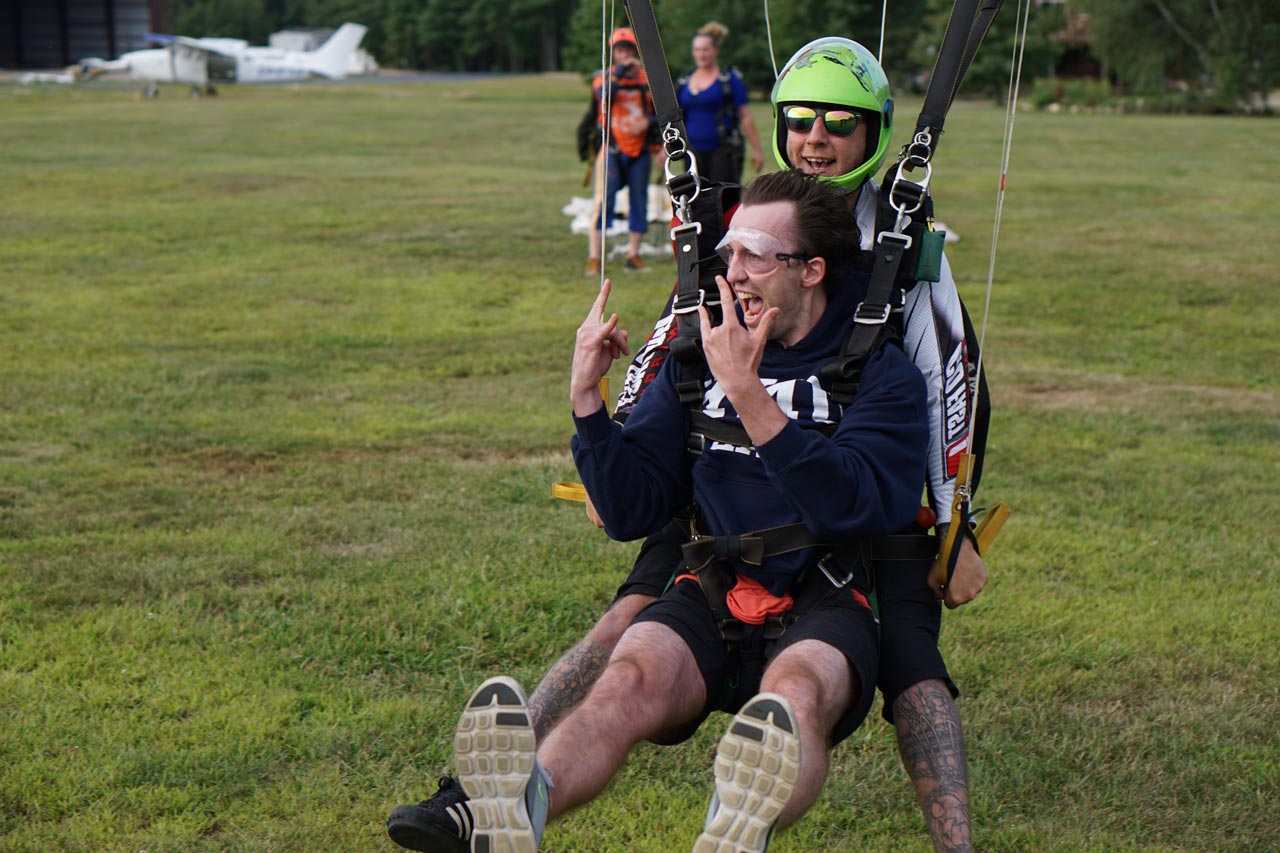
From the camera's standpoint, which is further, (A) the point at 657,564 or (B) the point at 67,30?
(B) the point at 67,30

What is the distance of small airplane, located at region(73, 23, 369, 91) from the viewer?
6391 cm

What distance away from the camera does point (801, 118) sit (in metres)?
3.64

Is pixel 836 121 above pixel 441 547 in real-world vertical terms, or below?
above

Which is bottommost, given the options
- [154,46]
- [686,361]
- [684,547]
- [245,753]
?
[245,753]

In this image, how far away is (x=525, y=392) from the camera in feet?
29.1

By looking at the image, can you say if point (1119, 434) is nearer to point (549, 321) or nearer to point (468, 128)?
point (549, 321)

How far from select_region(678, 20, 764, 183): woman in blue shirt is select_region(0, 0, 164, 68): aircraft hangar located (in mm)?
92709

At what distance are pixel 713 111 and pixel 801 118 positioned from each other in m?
9.04

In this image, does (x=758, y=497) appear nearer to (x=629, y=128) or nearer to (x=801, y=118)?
(x=801, y=118)

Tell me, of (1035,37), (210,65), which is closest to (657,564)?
(1035,37)

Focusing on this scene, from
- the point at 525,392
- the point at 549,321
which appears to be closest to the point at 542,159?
the point at 549,321

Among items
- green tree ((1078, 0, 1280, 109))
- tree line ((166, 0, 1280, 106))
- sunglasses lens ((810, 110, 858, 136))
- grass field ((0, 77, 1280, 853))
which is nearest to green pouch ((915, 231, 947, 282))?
sunglasses lens ((810, 110, 858, 136))

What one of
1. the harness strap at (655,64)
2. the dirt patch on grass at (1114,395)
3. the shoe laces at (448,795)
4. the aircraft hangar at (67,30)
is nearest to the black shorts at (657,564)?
the shoe laces at (448,795)

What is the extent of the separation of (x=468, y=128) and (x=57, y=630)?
33127 millimetres
